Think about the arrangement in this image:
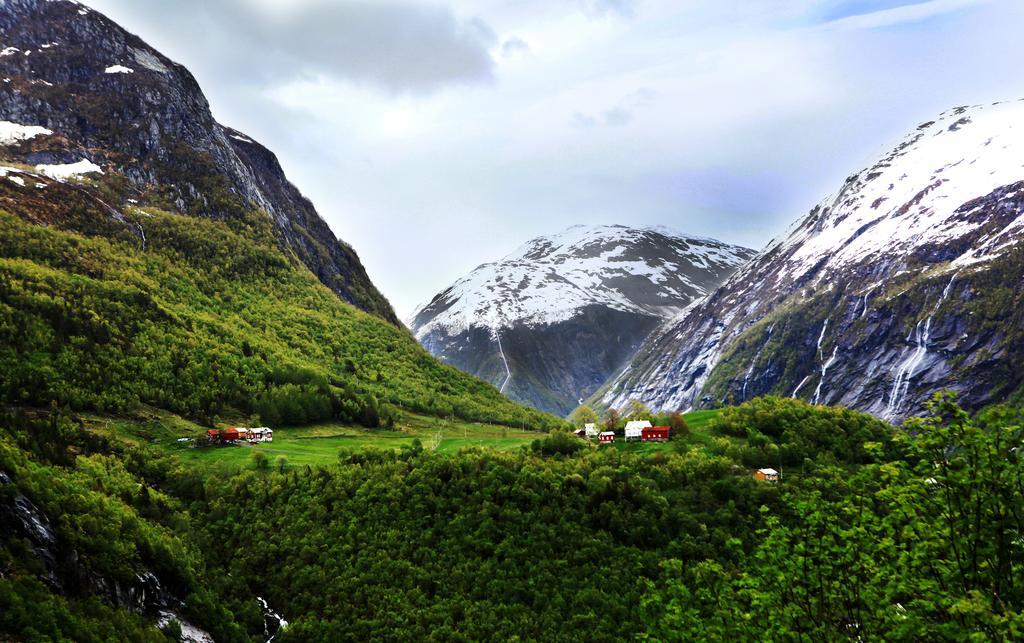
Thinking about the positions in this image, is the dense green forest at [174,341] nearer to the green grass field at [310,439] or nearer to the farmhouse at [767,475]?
the green grass field at [310,439]

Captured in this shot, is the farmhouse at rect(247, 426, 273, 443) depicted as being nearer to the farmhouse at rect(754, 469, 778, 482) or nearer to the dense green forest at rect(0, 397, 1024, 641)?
the dense green forest at rect(0, 397, 1024, 641)

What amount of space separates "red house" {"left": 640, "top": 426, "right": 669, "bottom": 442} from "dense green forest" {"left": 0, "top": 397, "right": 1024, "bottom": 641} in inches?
202

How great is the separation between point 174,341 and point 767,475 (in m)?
119

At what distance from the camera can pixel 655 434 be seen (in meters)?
124

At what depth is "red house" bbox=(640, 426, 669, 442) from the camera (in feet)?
407

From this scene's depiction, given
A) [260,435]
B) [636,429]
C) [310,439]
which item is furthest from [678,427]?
[260,435]

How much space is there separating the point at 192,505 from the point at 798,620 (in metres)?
86.8

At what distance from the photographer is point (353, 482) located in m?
100

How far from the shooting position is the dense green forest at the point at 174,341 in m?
118

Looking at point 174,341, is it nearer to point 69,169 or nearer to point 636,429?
point 69,169

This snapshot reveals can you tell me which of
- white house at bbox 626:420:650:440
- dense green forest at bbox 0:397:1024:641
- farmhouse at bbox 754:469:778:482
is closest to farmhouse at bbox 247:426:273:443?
dense green forest at bbox 0:397:1024:641

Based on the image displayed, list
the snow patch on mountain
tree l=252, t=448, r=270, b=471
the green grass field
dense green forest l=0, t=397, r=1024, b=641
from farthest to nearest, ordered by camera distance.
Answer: the snow patch on mountain, the green grass field, tree l=252, t=448, r=270, b=471, dense green forest l=0, t=397, r=1024, b=641

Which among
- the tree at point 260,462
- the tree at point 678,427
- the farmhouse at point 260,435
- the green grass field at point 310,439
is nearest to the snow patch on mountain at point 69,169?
the green grass field at point 310,439

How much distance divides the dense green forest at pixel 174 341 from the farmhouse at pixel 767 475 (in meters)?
87.8
